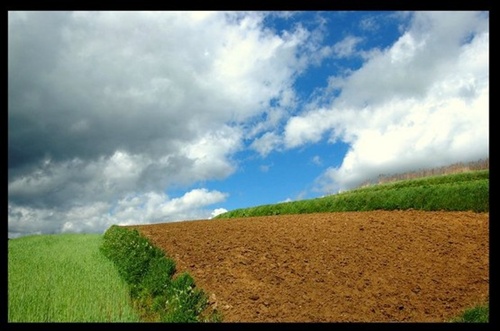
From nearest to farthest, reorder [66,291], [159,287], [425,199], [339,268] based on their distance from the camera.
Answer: [66,291]
[159,287]
[339,268]
[425,199]

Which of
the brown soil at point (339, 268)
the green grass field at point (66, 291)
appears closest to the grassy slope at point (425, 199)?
the brown soil at point (339, 268)

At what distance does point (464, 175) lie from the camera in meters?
28.0

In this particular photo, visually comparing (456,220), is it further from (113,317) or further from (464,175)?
(113,317)

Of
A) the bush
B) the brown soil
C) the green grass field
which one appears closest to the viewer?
the green grass field

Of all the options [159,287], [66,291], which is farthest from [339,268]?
[66,291]

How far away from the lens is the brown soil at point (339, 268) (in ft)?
30.9

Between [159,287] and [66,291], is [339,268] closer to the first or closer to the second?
[159,287]

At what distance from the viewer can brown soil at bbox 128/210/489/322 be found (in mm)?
9406

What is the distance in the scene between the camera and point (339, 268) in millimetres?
11641

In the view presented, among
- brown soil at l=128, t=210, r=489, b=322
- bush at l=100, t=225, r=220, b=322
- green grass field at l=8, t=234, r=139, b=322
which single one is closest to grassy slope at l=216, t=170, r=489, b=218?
brown soil at l=128, t=210, r=489, b=322

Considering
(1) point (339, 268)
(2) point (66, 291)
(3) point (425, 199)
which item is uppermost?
(3) point (425, 199)

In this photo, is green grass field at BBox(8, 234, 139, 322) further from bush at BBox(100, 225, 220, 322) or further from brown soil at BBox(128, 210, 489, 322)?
brown soil at BBox(128, 210, 489, 322)
